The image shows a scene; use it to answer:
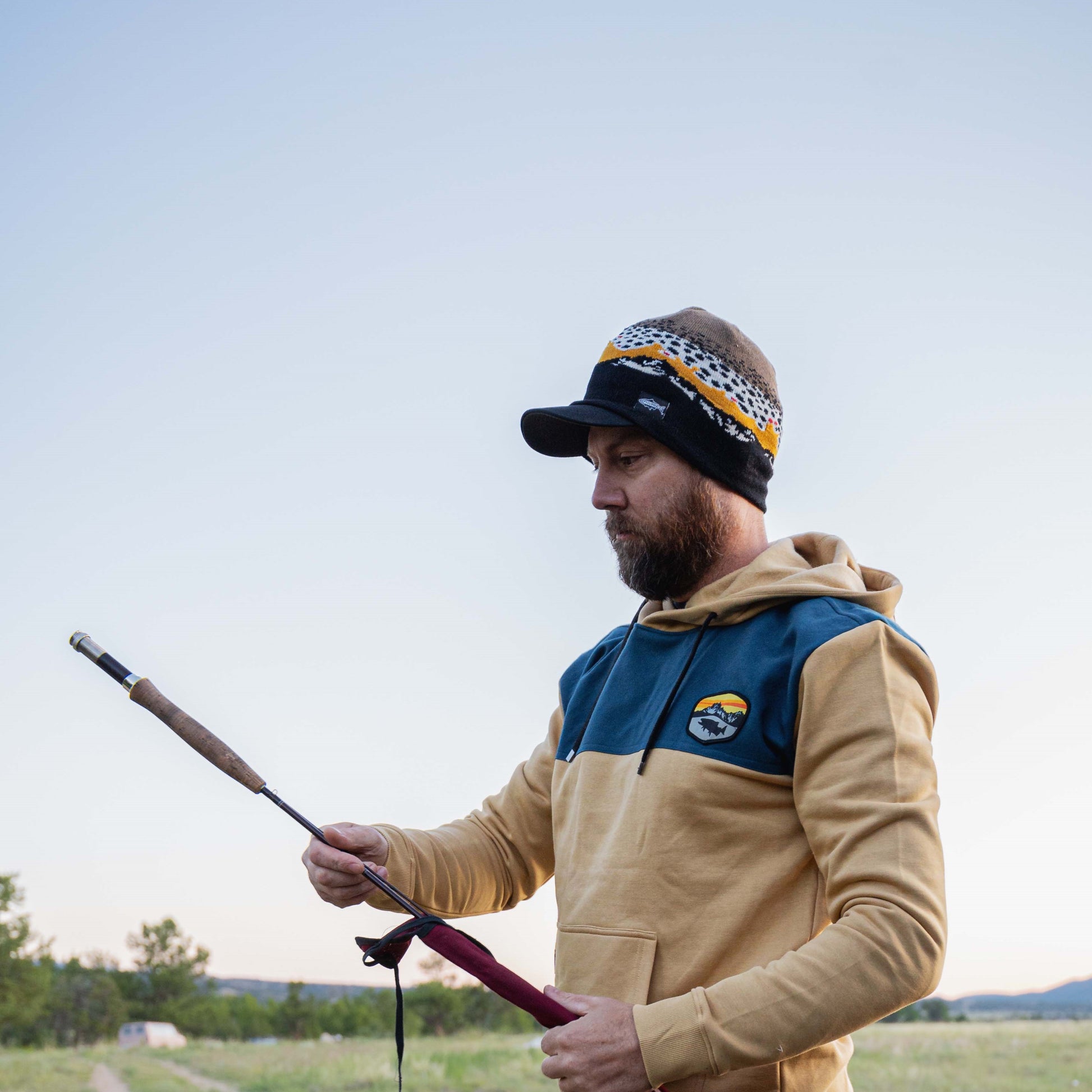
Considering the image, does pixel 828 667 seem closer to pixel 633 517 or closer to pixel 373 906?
pixel 633 517

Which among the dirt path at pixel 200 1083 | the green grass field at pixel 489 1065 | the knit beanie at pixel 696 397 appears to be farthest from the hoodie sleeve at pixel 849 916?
the dirt path at pixel 200 1083

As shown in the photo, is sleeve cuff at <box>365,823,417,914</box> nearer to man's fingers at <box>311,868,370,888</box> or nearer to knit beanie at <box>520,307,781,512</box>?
man's fingers at <box>311,868,370,888</box>

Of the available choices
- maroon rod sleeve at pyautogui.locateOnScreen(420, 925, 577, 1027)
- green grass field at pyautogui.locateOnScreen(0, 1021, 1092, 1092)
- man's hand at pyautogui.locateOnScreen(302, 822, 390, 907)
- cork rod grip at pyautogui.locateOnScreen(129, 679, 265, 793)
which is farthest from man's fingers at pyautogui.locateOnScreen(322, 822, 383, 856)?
green grass field at pyautogui.locateOnScreen(0, 1021, 1092, 1092)

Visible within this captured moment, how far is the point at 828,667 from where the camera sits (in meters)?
2.24

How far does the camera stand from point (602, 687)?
2.84m

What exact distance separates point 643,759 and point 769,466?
0.87 metres

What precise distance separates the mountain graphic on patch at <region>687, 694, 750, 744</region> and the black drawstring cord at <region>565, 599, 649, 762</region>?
1.23ft

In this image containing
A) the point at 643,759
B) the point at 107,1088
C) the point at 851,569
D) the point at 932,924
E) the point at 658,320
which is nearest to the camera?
the point at 932,924

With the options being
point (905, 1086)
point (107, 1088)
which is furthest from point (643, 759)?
point (107, 1088)

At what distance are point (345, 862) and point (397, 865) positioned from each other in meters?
0.24

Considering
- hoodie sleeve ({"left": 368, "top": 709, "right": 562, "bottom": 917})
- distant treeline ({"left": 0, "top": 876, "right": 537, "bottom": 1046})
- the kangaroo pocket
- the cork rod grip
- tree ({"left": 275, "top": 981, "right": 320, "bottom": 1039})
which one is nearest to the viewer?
the kangaroo pocket

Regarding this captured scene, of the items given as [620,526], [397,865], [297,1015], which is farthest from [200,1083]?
[620,526]

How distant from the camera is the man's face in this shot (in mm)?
2672

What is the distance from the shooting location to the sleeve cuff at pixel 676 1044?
78.1 inches
